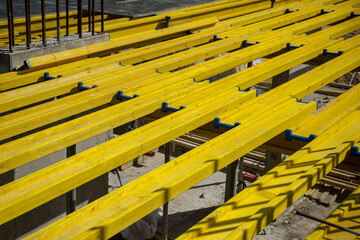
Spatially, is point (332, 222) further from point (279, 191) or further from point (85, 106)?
point (85, 106)

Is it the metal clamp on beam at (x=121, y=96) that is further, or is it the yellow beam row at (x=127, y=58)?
the yellow beam row at (x=127, y=58)

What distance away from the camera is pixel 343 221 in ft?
16.4

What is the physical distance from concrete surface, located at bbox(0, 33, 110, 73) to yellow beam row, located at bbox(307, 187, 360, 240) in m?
6.30

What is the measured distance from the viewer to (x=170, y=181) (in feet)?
16.5

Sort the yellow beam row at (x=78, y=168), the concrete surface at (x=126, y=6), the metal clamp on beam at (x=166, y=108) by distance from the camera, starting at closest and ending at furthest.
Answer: the yellow beam row at (x=78, y=168)
the metal clamp on beam at (x=166, y=108)
the concrete surface at (x=126, y=6)

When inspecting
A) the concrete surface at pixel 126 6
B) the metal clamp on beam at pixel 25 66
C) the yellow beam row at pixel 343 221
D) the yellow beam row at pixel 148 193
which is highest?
the concrete surface at pixel 126 6

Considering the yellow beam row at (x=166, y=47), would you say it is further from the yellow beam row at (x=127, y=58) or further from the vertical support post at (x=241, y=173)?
the vertical support post at (x=241, y=173)

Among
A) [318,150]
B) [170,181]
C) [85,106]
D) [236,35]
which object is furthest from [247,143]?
[236,35]

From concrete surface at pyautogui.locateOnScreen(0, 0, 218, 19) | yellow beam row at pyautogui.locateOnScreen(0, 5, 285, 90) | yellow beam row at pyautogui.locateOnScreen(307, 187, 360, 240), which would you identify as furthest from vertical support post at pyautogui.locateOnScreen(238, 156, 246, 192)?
yellow beam row at pyautogui.locateOnScreen(307, 187, 360, 240)

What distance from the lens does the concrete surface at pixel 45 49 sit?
29.7ft

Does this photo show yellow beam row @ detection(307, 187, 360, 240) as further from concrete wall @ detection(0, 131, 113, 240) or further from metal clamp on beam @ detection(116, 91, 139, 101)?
concrete wall @ detection(0, 131, 113, 240)

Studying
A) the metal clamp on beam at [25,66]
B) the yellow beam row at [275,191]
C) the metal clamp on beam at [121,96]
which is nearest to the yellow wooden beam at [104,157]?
the metal clamp on beam at [121,96]

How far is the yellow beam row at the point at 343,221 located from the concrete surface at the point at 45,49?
630 centimetres

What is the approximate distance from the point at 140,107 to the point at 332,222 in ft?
10.4
